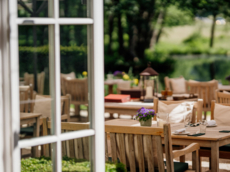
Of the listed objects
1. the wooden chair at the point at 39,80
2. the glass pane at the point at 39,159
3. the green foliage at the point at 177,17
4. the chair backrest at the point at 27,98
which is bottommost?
the glass pane at the point at 39,159

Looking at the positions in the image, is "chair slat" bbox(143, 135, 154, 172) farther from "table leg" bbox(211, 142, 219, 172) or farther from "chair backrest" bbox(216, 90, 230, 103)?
"chair backrest" bbox(216, 90, 230, 103)

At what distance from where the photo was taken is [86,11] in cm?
228

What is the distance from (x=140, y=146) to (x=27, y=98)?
3.60ft

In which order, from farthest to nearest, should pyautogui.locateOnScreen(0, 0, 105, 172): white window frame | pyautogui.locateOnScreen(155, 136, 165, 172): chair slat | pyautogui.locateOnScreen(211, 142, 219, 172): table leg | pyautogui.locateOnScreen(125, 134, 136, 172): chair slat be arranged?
pyautogui.locateOnScreen(211, 142, 219, 172): table leg → pyautogui.locateOnScreen(125, 134, 136, 172): chair slat → pyautogui.locateOnScreen(155, 136, 165, 172): chair slat → pyautogui.locateOnScreen(0, 0, 105, 172): white window frame

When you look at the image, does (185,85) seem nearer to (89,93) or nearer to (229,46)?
(229,46)

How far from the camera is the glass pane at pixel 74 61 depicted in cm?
219

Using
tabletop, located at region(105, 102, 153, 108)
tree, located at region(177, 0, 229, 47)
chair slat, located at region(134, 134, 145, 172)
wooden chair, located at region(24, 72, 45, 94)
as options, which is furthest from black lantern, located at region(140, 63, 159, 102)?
tree, located at region(177, 0, 229, 47)

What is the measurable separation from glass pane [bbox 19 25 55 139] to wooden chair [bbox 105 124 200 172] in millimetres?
884

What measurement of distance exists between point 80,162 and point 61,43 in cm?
69

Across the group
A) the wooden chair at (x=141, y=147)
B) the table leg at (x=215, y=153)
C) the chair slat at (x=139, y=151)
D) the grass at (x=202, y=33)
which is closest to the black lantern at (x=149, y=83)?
the table leg at (x=215, y=153)

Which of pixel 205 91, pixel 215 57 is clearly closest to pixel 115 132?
pixel 205 91

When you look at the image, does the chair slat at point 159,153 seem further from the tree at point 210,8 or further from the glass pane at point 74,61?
the tree at point 210,8

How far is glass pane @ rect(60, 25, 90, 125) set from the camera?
2188 mm

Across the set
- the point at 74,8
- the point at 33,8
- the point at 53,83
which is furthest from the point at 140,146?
the point at 33,8
